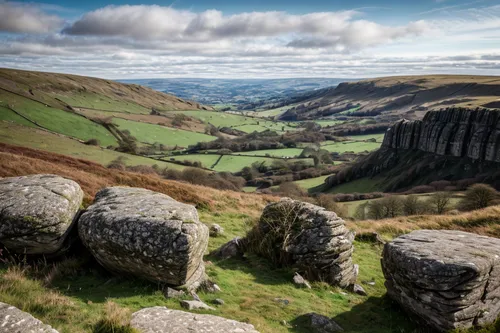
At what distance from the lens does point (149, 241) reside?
464 inches

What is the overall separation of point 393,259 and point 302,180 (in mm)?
130169

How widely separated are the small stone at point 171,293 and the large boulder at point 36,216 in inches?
192

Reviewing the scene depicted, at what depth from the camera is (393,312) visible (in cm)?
1420

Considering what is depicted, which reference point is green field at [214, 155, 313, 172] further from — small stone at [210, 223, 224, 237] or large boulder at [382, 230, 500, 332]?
large boulder at [382, 230, 500, 332]

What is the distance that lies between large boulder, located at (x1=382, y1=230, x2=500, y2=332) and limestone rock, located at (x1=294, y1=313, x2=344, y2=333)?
329 cm

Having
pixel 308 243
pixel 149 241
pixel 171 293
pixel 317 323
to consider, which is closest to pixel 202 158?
pixel 308 243

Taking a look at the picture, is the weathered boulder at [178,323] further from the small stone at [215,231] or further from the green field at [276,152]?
the green field at [276,152]

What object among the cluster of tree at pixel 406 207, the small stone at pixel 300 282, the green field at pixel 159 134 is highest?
the small stone at pixel 300 282

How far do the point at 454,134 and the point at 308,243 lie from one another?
502ft

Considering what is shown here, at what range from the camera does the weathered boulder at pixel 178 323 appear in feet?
29.1

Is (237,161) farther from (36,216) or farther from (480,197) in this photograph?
(36,216)

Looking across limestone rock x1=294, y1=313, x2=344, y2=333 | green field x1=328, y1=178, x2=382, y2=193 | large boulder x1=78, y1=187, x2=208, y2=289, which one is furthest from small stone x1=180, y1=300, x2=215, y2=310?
green field x1=328, y1=178, x2=382, y2=193

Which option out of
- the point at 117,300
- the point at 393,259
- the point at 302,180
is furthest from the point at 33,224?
the point at 302,180

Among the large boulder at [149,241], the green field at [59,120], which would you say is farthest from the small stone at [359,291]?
the green field at [59,120]
